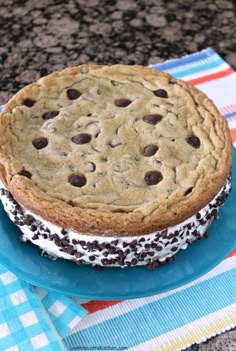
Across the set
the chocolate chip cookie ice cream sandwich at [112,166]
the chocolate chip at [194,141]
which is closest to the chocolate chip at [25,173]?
the chocolate chip cookie ice cream sandwich at [112,166]

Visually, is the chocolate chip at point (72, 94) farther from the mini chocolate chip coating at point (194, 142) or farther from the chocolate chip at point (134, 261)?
the chocolate chip at point (134, 261)

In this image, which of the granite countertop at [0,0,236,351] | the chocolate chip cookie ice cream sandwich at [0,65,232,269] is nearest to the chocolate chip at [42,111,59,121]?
the chocolate chip cookie ice cream sandwich at [0,65,232,269]

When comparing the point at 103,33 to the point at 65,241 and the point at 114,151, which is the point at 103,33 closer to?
the point at 114,151

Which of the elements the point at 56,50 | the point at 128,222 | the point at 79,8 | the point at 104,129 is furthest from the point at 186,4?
the point at 128,222

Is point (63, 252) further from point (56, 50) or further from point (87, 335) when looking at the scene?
point (56, 50)

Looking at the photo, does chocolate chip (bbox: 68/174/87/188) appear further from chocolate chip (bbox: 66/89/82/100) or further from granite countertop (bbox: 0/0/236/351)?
granite countertop (bbox: 0/0/236/351)
